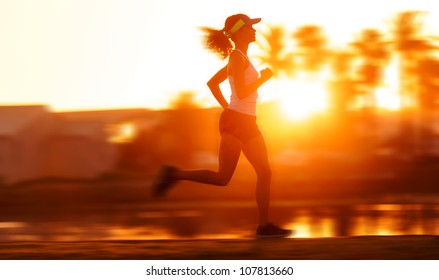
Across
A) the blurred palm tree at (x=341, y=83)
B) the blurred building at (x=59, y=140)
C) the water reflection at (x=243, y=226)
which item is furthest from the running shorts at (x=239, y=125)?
the blurred palm tree at (x=341, y=83)

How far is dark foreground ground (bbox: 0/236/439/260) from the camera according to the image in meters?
7.39

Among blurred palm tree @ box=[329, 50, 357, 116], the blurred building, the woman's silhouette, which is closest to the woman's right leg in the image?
the woman's silhouette

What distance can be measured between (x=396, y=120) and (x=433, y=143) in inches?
197

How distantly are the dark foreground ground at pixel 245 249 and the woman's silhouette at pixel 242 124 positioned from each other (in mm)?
492

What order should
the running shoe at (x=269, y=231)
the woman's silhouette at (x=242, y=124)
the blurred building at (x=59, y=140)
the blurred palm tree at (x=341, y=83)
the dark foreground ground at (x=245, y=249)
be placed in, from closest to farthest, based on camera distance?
the dark foreground ground at (x=245, y=249), the woman's silhouette at (x=242, y=124), the running shoe at (x=269, y=231), the blurred building at (x=59, y=140), the blurred palm tree at (x=341, y=83)

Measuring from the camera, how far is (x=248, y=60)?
Result: 27.3 feet

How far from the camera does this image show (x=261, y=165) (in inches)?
325

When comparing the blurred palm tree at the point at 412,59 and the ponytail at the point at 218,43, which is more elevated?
the blurred palm tree at the point at 412,59

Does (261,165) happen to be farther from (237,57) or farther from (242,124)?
(237,57)

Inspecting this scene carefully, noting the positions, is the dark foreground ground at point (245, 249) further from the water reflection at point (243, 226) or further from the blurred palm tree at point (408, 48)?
the blurred palm tree at point (408, 48)

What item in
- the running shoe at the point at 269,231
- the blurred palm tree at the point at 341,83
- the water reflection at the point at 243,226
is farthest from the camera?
the blurred palm tree at the point at 341,83

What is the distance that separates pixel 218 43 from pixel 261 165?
1244mm

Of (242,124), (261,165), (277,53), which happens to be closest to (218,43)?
(242,124)

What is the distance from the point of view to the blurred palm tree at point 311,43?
47.2m
